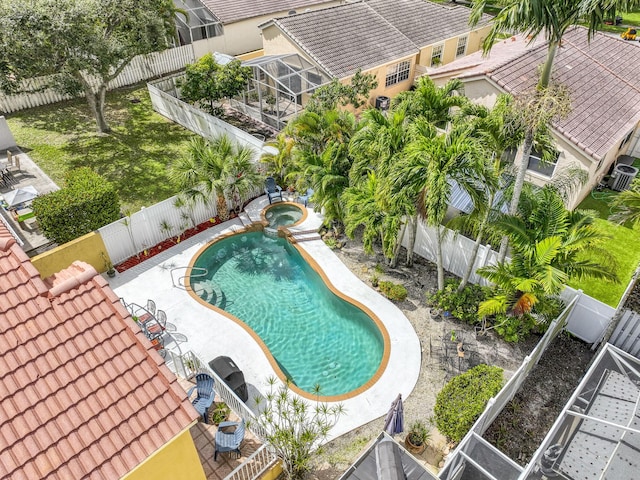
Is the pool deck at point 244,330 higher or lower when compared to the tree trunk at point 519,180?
lower

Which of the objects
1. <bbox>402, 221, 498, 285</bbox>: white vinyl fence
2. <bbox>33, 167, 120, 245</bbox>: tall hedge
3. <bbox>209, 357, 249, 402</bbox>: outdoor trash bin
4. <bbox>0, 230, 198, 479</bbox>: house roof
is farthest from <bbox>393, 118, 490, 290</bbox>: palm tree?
<bbox>33, 167, 120, 245</bbox>: tall hedge

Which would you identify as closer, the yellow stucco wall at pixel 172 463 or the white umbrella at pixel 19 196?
the yellow stucco wall at pixel 172 463

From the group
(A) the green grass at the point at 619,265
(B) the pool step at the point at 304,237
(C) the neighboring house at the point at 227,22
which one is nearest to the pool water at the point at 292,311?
(B) the pool step at the point at 304,237

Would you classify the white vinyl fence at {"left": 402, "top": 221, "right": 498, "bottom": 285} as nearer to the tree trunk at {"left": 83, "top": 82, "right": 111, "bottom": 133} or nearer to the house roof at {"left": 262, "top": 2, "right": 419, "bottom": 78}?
the house roof at {"left": 262, "top": 2, "right": 419, "bottom": 78}

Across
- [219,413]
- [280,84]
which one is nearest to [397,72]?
[280,84]

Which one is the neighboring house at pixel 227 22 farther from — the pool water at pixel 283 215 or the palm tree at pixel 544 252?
the palm tree at pixel 544 252

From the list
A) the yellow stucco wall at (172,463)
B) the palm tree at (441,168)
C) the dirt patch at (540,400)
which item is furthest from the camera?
the dirt patch at (540,400)
